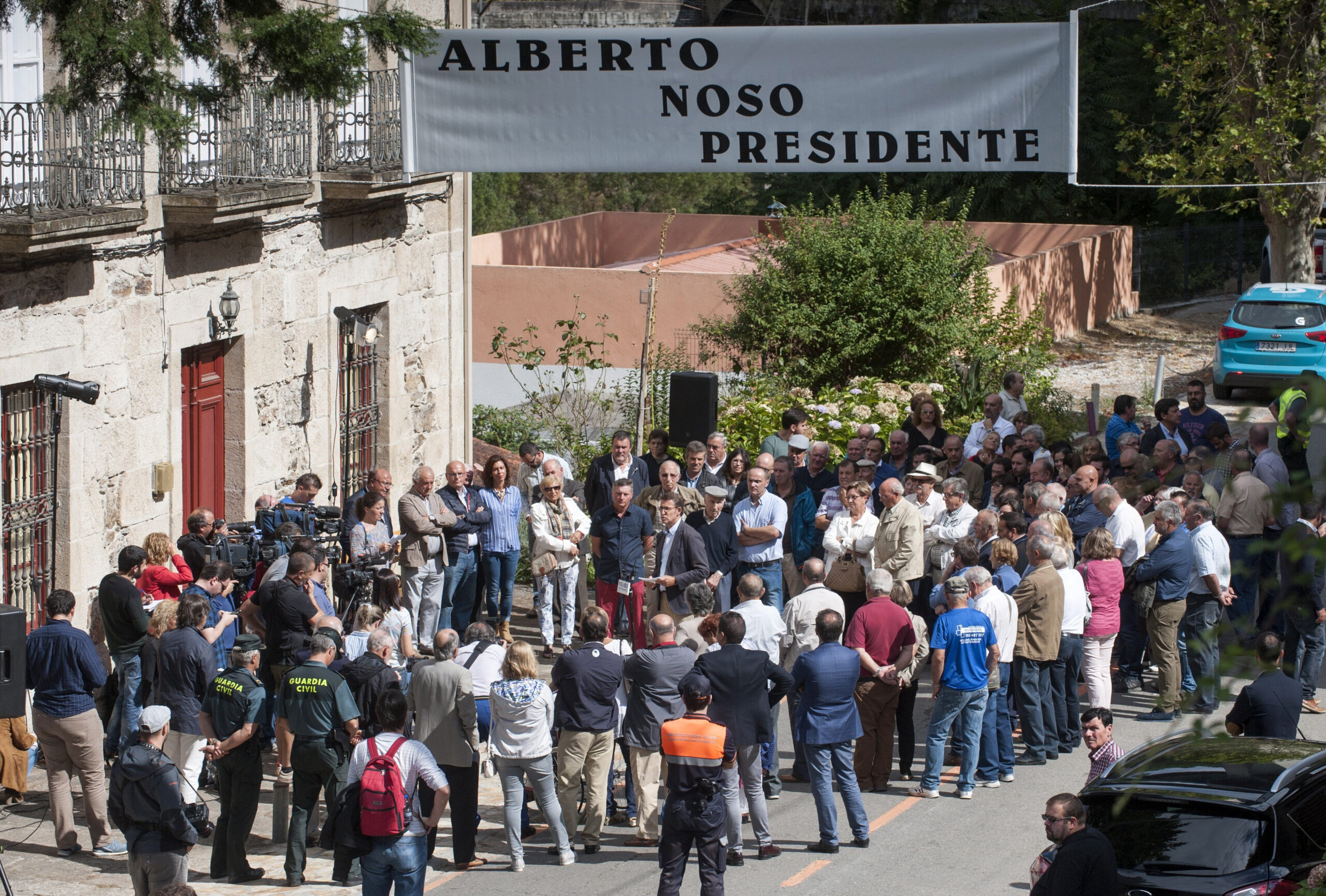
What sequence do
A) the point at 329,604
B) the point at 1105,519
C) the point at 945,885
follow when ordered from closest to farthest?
1. the point at 945,885
2. the point at 329,604
3. the point at 1105,519

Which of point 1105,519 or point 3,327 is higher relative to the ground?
point 3,327

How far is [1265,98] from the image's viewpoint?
2566cm

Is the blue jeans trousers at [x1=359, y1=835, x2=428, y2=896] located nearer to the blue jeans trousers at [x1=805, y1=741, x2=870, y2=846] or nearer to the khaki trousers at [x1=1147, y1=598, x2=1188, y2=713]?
the blue jeans trousers at [x1=805, y1=741, x2=870, y2=846]

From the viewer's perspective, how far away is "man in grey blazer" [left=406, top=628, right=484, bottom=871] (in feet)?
29.2

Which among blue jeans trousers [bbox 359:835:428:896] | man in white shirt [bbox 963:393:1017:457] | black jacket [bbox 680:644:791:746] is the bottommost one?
blue jeans trousers [bbox 359:835:428:896]

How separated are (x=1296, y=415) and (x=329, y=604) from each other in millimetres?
8341

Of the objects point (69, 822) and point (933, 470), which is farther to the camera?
point (933, 470)

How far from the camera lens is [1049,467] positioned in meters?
12.6

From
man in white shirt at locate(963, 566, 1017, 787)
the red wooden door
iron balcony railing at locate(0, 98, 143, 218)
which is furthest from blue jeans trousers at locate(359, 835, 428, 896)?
the red wooden door

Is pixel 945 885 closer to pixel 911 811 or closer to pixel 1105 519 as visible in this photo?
pixel 911 811

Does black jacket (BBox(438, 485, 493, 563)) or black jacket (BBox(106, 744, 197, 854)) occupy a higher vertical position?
black jacket (BBox(438, 485, 493, 563))

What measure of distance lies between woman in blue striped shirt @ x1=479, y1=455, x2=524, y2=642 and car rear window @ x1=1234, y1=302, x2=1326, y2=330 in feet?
43.9

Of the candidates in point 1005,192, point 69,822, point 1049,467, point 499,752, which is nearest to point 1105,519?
point 1049,467

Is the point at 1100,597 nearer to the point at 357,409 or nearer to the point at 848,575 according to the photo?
the point at 848,575
